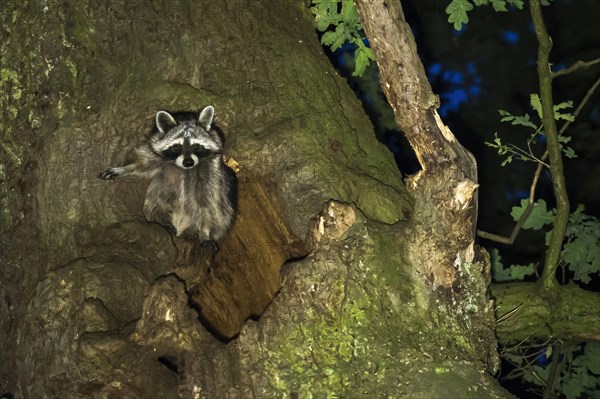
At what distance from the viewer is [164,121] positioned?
185 inches

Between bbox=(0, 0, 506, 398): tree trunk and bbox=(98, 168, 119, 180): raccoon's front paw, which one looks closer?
bbox=(0, 0, 506, 398): tree trunk

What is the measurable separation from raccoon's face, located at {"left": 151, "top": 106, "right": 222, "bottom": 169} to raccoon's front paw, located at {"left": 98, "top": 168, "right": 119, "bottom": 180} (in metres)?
0.37

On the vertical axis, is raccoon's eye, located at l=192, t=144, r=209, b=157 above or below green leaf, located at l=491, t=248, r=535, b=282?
below

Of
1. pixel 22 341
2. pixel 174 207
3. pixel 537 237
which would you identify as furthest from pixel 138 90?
pixel 537 237

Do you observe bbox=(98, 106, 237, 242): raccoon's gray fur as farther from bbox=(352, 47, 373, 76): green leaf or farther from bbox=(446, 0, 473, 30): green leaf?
bbox=(446, 0, 473, 30): green leaf

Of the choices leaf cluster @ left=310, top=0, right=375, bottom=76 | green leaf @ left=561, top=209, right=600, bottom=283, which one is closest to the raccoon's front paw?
leaf cluster @ left=310, top=0, right=375, bottom=76

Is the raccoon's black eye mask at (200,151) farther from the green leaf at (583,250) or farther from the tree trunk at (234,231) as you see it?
the green leaf at (583,250)

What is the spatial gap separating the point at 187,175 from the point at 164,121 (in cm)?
78

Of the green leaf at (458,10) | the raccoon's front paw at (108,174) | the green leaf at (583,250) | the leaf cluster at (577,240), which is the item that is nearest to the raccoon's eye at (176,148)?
the raccoon's front paw at (108,174)

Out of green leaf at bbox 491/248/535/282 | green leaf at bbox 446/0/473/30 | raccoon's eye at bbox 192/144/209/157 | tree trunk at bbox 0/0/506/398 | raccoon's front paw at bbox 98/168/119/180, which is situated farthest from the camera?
green leaf at bbox 491/248/535/282

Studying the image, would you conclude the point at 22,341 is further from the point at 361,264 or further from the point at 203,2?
the point at 203,2

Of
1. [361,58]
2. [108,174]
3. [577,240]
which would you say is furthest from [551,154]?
[108,174]

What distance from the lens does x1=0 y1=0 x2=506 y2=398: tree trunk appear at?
11.7 feet

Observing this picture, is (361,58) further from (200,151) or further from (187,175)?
(187,175)
